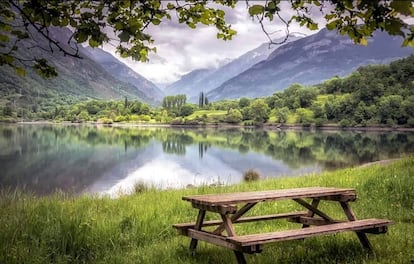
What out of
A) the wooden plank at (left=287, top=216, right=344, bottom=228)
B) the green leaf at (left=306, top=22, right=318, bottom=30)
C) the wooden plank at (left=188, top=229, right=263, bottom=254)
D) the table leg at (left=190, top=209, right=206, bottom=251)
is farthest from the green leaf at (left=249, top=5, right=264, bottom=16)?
the wooden plank at (left=287, top=216, right=344, bottom=228)

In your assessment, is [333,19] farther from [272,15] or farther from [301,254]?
[301,254]

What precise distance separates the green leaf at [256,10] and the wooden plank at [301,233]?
2.74m

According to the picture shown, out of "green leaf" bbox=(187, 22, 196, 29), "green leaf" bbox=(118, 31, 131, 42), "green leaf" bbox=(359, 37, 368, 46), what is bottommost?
"green leaf" bbox=(118, 31, 131, 42)

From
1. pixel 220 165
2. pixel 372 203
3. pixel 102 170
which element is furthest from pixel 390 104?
pixel 372 203

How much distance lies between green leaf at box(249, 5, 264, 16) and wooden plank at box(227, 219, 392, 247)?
2744 millimetres

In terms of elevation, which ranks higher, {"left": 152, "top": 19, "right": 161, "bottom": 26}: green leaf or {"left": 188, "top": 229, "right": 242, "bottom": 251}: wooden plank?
{"left": 152, "top": 19, "right": 161, "bottom": 26}: green leaf

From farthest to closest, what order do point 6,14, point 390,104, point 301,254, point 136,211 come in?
point 390,104
point 136,211
point 301,254
point 6,14

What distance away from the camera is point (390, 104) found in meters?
142

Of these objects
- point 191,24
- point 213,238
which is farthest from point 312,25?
point 213,238

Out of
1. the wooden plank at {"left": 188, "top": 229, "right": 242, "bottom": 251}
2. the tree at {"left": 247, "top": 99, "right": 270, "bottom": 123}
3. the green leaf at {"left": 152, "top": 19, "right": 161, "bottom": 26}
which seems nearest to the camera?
the green leaf at {"left": 152, "top": 19, "right": 161, "bottom": 26}

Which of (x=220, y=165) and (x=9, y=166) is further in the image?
(x=220, y=165)

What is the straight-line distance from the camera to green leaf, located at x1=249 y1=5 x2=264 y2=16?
13.2 feet

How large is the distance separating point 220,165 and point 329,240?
145ft

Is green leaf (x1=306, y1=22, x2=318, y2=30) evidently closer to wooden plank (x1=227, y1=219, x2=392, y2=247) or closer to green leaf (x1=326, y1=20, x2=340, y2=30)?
green leaf (x1=326, y1=20, x2=340, y2=30)
